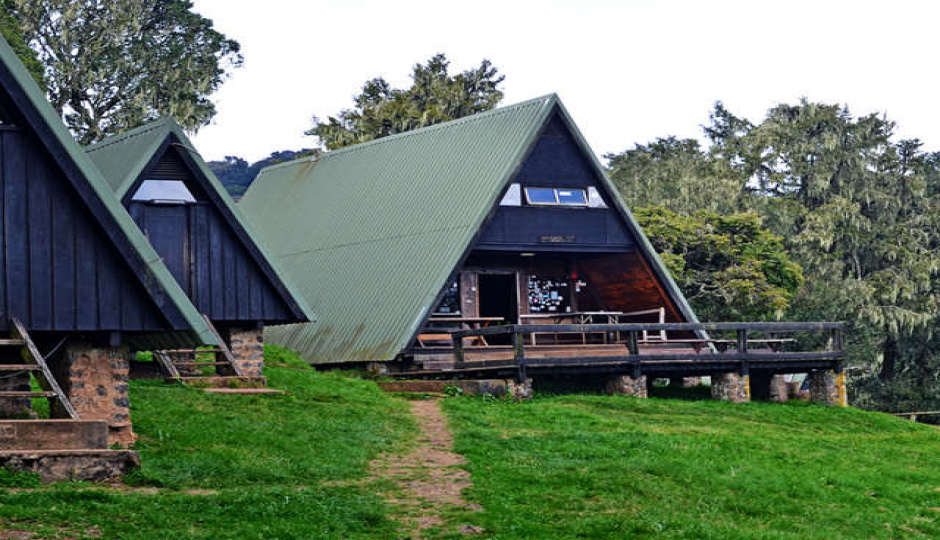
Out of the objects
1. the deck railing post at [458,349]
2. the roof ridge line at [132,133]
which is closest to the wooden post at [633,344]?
the deck railing post at [458,349]

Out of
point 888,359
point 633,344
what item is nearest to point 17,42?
point 633,344

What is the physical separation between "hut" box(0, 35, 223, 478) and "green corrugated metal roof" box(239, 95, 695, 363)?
35.7 ft

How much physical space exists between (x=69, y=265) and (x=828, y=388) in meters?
20.0

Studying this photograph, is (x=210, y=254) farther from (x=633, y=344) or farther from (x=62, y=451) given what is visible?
(x=62, y=451)

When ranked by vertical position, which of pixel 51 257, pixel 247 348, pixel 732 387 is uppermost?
Answer: pixel 51 257

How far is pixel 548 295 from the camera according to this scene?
3347 centimetres

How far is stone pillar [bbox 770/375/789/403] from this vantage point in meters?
30.1

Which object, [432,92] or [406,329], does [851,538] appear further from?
[432,92]

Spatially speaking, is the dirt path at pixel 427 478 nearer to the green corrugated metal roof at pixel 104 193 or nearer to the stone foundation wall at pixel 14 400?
the green corrugated metal roof at pixel 104 193

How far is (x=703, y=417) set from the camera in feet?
80.8

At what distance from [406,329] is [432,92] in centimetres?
2598

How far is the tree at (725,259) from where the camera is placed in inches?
1631

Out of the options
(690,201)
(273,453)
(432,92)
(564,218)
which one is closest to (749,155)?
(690,201)

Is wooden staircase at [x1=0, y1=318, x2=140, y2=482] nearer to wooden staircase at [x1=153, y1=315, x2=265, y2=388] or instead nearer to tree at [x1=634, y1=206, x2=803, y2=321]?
wooden staircase at [x1=153, y1=315, x2=265, y2=388]
